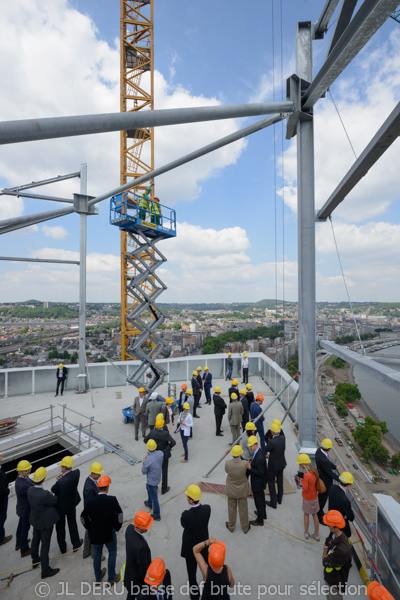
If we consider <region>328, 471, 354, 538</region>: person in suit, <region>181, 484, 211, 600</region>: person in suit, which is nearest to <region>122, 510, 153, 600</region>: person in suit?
<region>181, 484, 211, 600</region>: person in suit

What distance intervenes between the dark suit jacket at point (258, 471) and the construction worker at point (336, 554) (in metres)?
1.37

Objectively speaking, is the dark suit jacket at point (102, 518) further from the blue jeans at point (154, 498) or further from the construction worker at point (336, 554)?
the construction worker at point (336, 554)

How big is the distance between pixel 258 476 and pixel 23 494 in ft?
12.5

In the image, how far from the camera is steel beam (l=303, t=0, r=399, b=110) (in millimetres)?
3674

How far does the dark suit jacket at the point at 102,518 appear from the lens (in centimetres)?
380

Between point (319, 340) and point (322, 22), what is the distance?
24.6ft

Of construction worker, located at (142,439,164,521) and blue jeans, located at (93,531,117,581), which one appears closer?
blue jeans, located at (93,531,117,581)

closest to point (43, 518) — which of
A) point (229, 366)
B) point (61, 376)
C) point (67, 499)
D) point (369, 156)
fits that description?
point (67, 499)

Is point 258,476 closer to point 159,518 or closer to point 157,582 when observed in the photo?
point 159,518

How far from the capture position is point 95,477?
436cm

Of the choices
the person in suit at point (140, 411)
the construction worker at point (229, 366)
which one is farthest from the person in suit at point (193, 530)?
the construction worker at point (229, 366)

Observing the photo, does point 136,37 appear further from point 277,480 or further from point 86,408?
point 277,480

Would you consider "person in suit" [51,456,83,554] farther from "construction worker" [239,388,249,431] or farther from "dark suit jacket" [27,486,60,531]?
"construction worker" [239,388,249,431]

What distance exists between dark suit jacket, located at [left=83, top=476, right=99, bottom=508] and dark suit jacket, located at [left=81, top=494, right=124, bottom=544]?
0.91 ft
